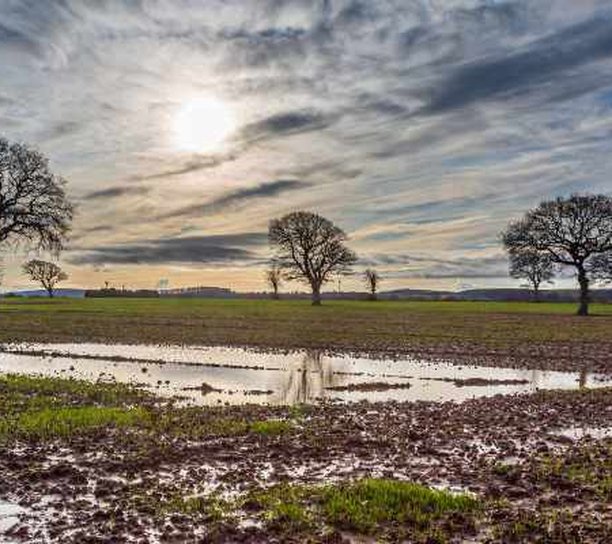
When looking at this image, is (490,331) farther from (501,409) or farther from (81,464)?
(81,464)

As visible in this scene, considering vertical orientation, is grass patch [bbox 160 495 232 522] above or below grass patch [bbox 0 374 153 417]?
below

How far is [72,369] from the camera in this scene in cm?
2455

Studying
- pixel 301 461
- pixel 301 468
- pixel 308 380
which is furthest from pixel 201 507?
pixel 308 380

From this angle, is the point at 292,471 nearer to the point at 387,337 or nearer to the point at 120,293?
the point at 387,337

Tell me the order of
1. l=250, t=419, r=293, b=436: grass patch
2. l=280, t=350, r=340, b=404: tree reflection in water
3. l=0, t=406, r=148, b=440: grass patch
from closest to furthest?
l=0, t=406, r=148, b=440: grass patch → l=250, t=419, r=293, b=436: grass patch → l=280, t=350, r=340, b=404: tree reflection in water

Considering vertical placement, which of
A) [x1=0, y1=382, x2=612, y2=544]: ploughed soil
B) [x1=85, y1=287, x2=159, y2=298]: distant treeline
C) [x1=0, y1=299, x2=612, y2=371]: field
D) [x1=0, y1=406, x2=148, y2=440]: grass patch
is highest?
[x1=85, y1=287, x2=159, y2=298]: distant treeline

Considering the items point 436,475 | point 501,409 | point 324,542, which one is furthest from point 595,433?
point 324,542

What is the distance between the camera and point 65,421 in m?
13.5

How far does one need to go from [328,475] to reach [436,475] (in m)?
1.80

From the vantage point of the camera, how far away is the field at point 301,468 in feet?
24.8

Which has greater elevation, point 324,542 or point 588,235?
point 588,235

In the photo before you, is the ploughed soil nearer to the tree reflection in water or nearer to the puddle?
the tree reflection in water

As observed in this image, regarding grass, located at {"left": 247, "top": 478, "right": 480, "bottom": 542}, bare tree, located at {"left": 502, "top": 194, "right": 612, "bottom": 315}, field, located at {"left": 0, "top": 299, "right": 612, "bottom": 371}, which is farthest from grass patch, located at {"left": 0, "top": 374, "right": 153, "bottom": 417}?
bare tree, located at {"left": 502, "top": 194, "right": 612, "bottom": 315}

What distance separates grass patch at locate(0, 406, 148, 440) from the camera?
12523 mm
